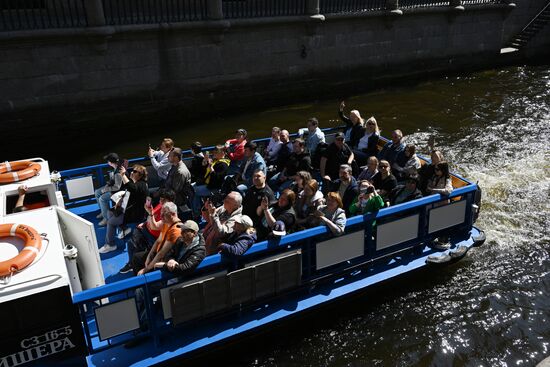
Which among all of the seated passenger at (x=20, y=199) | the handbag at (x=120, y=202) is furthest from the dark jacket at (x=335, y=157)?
the seated passenger at (x=20, y=199)

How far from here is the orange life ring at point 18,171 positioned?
662cm

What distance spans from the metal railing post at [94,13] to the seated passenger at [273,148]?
778 cm

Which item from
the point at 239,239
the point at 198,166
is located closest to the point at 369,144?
the point at 198,166

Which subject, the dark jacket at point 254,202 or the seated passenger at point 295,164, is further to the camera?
the seated passenger at point 295,164

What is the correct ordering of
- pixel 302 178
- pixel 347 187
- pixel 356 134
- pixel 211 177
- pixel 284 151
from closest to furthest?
1. pixel 302 178
2. pixel 347 187
3. pixel 211 177
4. pixel 284 151
5. pixel 356 134

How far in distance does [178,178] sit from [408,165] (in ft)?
12.3

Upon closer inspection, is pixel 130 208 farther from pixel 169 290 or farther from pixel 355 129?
pixel 355 129

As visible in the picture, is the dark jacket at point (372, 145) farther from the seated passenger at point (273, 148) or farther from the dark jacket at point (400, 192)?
the dark jacket at point (400, 192)

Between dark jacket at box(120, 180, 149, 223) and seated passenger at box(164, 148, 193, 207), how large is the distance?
396mm

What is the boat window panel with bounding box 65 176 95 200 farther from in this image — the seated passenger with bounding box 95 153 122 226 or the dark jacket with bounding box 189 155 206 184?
the dark jacket with bounding box 189 155 206 184

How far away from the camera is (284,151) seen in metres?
9.19

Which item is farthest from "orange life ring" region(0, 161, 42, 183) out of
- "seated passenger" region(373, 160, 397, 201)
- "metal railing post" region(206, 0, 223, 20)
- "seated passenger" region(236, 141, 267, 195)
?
"metal railing post" region(206, 0, 223, 20)

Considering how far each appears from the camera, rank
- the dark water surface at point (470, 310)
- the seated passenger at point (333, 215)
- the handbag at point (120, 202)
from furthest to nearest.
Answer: the handbag at point (120, 202) → the dark water surface at point (470, 310) → the seated passenger at point (333, 215)

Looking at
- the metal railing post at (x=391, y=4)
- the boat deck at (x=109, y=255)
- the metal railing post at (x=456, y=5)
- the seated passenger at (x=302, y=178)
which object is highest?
the metal railing post at (x=391, y=4)
